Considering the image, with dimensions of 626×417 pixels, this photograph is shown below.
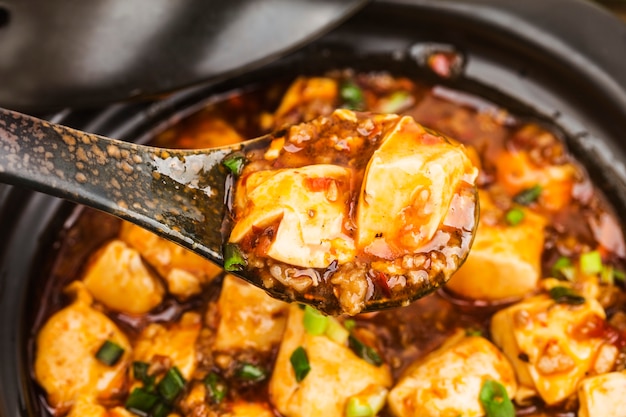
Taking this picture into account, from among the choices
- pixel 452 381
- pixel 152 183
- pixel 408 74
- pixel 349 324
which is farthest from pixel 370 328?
pixel 408 74

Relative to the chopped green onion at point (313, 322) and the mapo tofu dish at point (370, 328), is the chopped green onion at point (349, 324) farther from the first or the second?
the chopped green onion at point (313, 322)

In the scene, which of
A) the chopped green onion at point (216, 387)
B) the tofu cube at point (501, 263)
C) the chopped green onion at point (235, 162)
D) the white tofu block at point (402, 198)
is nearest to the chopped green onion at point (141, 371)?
the chopped green onion at point (216, 387)

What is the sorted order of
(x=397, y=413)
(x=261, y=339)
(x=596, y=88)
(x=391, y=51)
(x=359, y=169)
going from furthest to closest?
1. (x=391, y=51)
2. (x=596, y=88)
3. (x=261, y=339)
4. (x=397, y=413)
5. (x=359, y=169)

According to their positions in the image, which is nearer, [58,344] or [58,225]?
[58,344]

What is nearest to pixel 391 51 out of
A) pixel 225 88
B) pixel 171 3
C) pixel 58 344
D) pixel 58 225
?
pixel 225 88

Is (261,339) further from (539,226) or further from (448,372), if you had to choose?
(539,226)

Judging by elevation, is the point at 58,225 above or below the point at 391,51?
below
